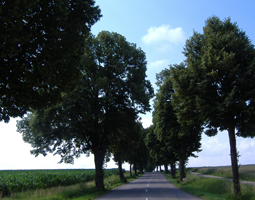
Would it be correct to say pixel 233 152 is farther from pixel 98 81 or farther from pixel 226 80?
pixel 98 81

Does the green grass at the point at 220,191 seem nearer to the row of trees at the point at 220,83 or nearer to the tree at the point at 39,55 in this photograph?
the row of trees at the point at 220,83

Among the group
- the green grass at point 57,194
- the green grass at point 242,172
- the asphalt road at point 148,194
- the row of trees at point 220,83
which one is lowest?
the green grass at point 242,172

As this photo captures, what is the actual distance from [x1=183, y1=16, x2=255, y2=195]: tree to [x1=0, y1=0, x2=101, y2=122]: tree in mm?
7898

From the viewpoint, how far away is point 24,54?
10.6 m

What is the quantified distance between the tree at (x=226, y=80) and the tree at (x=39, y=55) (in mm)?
7898

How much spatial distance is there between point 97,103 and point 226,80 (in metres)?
13.1

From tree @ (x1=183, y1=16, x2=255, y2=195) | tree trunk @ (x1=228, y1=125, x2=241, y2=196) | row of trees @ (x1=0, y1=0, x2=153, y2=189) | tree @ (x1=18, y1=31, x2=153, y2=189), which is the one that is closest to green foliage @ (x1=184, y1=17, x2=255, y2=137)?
tree @ (x1=183, y1=16, x2=255, y2=195)

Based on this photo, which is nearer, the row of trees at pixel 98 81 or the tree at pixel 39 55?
the tree at pixel 39 55

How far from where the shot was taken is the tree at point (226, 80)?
47.7ft

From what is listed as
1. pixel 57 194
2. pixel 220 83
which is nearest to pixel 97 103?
pixel 57 194

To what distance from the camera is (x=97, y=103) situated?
24.8m

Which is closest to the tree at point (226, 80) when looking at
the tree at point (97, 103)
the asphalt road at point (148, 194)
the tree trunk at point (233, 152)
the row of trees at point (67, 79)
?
the tree trunk at point (233, 152)

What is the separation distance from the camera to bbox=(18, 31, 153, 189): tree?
75.9 ft

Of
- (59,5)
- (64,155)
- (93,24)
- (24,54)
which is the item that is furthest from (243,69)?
(64,155)
